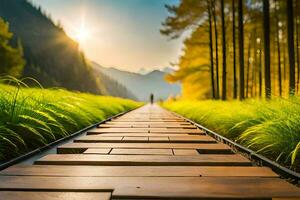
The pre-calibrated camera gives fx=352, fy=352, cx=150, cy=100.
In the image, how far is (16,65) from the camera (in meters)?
48.9

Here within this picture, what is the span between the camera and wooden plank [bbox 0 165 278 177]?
2996 millimetres

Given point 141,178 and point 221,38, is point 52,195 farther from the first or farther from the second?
point 221,38

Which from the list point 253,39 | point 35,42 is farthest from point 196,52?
point 35,42

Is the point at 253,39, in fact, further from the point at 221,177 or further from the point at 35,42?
the point at 35,42

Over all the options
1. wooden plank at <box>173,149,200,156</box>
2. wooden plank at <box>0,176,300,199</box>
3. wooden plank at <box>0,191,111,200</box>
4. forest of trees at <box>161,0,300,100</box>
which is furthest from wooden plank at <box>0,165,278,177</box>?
forest of trees at <box>161,0,300,100</box>

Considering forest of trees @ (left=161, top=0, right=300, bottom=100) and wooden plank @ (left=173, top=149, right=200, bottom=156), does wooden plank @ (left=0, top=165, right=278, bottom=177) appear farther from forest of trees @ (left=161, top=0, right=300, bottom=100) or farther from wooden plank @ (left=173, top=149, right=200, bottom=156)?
forest of trees @ (left=161, top=0, right=300, bottom=100)

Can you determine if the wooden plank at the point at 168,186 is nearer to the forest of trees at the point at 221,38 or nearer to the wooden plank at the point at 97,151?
the wooden plank at the point at 97,151

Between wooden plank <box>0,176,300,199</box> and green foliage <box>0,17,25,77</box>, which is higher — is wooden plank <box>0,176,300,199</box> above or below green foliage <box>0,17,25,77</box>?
below

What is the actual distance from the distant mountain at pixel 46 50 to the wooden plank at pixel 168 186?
269ft

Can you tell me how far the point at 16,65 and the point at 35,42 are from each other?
225 ft

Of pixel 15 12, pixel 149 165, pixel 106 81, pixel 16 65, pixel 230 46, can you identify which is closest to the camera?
pixel 149 165

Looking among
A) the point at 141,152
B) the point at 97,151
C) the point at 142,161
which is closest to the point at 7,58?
the point at 97,151

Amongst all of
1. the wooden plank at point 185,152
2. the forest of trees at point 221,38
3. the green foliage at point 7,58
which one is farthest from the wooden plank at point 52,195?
the green foliage at point 7,58

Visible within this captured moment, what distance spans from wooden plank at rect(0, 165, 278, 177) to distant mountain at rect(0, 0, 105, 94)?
3210 inches
